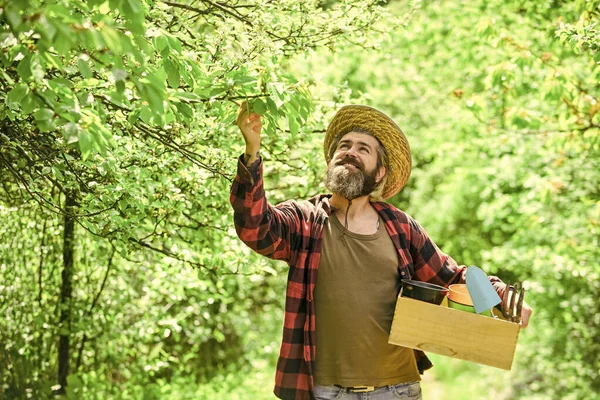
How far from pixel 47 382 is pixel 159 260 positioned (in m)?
1.08

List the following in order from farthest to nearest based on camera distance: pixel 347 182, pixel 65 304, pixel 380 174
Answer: pixel 65 304, pixel 380 174, pixel 347 182

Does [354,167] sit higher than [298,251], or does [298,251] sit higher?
[354,167]

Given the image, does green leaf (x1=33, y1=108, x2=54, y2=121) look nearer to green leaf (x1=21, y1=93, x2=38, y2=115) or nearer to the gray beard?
green leaf (x1=21, y1=93, x2=38, y2=115)

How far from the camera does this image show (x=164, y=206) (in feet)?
10.8

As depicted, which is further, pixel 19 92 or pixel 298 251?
pixel 298 251

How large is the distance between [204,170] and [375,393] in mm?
1346

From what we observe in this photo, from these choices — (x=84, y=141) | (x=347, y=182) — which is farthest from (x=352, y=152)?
(x=84, y=141)

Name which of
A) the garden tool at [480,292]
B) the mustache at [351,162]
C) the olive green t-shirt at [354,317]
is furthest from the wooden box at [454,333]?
the mustache at [351,162]

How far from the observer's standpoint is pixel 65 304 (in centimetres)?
427

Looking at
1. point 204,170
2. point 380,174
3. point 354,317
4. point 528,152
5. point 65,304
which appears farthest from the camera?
point 528,152

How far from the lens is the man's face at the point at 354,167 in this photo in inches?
117

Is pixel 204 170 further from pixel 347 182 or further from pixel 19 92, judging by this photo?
pixel 19 92

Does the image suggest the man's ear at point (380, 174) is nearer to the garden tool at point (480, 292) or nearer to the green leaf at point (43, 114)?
the garden tool at point (480, 292)

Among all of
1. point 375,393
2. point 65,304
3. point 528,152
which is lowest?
point 375,393
